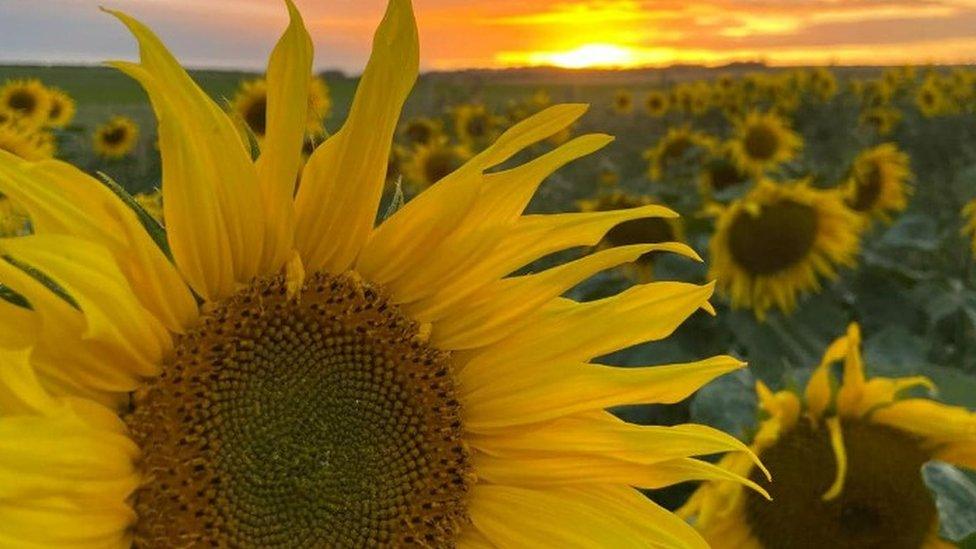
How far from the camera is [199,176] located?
34.2 inches

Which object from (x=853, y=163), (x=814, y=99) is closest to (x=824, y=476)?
(x=853, y=163)

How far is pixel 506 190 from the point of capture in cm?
99

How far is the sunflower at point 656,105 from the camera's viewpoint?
446 inches

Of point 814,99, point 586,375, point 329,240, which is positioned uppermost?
point 329,240

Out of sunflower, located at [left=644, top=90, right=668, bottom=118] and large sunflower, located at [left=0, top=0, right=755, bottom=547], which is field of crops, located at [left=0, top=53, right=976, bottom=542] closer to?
large sunflower, located at [left=0, top=0, right=755, bottom=547]

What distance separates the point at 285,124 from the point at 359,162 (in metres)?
0.07

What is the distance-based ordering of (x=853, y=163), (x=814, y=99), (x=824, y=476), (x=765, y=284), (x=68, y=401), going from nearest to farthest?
(x=68, y=401), (x=824, y=476), (x=765, y=284), (x=853, y=163), (x=814, y=99)

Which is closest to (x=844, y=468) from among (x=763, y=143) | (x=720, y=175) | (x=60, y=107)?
(x=720, y=175)

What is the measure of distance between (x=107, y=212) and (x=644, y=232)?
3237 millimetres

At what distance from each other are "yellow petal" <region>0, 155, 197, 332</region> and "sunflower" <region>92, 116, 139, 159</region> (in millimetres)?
6041

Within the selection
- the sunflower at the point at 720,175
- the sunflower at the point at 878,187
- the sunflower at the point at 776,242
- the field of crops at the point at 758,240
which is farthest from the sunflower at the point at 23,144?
the sunflower at the point at 878,187

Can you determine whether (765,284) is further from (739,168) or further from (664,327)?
(664,327)

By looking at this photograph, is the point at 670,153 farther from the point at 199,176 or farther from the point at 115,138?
the point at 199,176

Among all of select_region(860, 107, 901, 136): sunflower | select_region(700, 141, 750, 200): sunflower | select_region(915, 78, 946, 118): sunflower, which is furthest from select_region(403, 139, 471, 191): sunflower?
select_region(915, 78, 946, 118): sunflower
